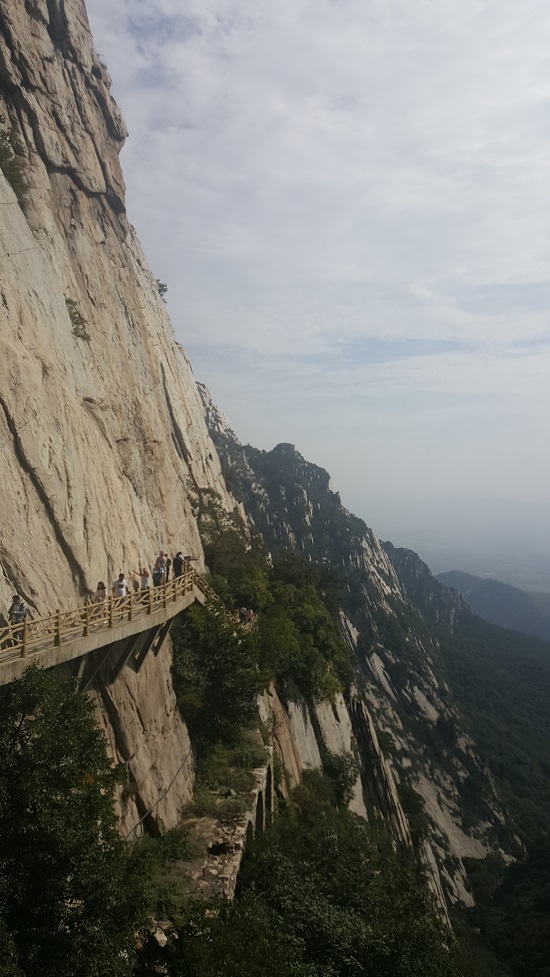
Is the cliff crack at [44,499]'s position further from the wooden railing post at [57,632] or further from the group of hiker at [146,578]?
the wooden railing post at [57,632]

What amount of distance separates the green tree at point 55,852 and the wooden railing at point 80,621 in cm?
148

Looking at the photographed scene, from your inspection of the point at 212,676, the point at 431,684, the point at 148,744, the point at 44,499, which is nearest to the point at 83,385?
the point at 44,499

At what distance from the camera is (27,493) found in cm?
1819

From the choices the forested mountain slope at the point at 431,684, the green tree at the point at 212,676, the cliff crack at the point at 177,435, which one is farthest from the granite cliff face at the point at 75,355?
the forested mountain slope at the point at 431,684

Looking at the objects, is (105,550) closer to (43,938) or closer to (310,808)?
(43,938)

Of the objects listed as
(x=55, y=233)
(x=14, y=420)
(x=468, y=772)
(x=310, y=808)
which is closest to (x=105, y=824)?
(x=14, y=420)

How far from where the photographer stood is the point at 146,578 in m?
20.6

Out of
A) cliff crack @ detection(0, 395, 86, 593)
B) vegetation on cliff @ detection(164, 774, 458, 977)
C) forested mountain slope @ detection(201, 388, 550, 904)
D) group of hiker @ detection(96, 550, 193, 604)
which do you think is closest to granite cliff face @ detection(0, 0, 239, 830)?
cliff crack @ detection(0, 395, 86, 593)

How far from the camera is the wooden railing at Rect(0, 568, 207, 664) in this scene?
485 inches

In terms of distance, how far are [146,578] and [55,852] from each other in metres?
11.2

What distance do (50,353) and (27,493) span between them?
745 centimetres

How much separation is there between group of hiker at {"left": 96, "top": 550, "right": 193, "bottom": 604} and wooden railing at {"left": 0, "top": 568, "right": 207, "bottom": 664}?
13.9 inches

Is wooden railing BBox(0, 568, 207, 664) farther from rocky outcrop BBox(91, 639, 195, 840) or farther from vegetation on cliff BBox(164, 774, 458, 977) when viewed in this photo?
vegetation on cliff BBox(164, 774, 458, 977)

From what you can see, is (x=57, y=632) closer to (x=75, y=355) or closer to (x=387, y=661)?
(x=75, y=355)
